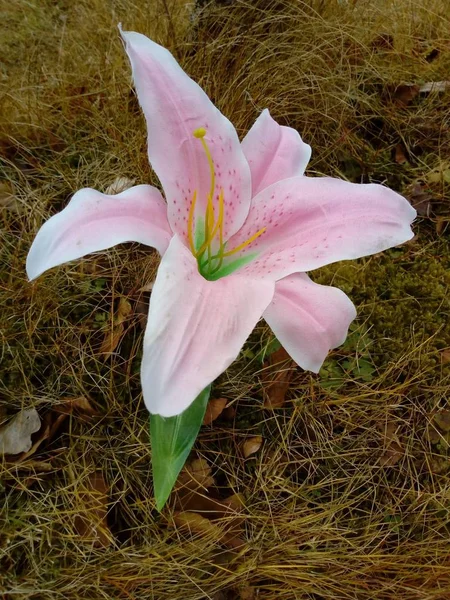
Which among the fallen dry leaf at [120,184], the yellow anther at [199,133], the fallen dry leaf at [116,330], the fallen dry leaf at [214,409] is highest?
the yellow anther at [199,133]

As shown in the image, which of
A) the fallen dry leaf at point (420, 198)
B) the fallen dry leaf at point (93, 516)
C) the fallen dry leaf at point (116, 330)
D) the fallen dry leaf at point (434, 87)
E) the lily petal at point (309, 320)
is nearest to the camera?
the lily petal at point (309, 320)

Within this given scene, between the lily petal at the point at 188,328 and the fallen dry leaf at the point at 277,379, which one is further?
the fallen dry leaf at the point at 277,379

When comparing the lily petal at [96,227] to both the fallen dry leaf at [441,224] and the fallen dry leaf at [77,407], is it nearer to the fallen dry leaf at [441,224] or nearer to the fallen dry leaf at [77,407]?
the fallen dry leaf at [77,407]

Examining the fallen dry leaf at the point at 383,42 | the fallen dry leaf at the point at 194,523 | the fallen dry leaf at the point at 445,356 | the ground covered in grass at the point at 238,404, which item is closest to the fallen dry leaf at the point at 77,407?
the ground covered in grass at the point at 238,404

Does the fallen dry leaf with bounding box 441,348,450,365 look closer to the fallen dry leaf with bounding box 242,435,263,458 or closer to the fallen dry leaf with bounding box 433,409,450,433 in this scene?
the fallen dry leaf with bounding box 433,409,450,433

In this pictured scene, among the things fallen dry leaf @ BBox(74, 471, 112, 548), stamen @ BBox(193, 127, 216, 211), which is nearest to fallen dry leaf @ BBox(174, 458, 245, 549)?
fallen dry leaf @ BBox(74, 471, 112, 548)

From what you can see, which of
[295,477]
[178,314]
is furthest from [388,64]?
[178,314]

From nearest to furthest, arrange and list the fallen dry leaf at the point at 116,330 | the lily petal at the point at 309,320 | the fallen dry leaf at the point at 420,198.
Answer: the lily petal at the point at 309,320, the fallen dry leaf at the point at 116,330, the fallen dry leaf at the point at 420,198

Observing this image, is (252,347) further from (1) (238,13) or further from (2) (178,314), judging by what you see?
(1) (238,13)
